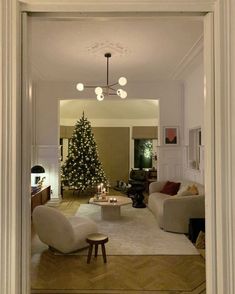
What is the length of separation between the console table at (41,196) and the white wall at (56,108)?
35 cm

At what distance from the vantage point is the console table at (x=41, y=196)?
5730mm

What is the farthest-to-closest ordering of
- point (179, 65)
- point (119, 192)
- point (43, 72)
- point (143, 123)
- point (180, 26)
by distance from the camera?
1. point (143, 123)
2. point (119, 192)
3. point (43, 72)
4. point (179, 65)
5. point (180, 26)

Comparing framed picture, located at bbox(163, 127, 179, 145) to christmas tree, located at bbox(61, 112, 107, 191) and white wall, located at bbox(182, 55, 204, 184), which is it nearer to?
white wall, located at bbox(182, 55, 204, 184)

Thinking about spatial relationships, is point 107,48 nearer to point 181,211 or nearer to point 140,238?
point 181,211

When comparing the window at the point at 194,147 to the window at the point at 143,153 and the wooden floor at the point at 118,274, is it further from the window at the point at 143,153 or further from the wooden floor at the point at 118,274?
the window at the point at 143,153

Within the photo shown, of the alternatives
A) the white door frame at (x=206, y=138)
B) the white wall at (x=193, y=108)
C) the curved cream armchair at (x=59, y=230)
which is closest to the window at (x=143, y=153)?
the white wall at (x=193, y=108)

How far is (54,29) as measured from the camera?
4.21 m

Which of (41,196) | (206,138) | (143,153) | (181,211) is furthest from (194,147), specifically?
(206,138)

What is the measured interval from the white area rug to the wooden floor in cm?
23
